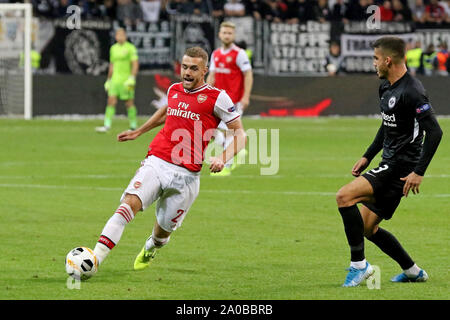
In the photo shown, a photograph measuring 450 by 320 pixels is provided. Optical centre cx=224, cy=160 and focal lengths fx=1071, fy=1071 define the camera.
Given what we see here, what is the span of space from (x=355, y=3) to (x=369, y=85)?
4.24 metres

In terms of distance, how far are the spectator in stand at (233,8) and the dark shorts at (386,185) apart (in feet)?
82.8

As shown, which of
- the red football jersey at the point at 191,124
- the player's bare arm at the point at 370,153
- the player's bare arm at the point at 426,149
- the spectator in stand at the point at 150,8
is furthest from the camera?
the spectator in stand at the point at 150,8

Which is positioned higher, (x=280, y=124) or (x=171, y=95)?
(x=171, y=95)

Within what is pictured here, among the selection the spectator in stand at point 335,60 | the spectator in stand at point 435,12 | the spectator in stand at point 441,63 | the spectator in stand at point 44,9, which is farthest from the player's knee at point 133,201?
the spectator in stand at point 435,12

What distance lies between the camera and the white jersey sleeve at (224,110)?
367 inches

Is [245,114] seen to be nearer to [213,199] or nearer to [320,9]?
[320,9]

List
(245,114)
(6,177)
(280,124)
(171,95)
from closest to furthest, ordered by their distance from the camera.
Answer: (171,95) → (6,177) → (280,124) → (245,114)

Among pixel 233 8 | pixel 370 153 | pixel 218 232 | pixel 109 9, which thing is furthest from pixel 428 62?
pixel 370 153

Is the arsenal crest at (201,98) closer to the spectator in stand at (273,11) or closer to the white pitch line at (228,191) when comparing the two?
the white pitch line at (228,191)

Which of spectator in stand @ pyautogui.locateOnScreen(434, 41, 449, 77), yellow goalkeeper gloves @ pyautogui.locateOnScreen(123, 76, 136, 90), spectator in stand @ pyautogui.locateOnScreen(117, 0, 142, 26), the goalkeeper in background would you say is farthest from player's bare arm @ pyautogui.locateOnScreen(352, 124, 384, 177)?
spectator in stand @ pyautogui.locateOnScreen(434, 41, 449, 77)

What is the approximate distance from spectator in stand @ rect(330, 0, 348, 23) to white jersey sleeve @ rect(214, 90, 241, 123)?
84.2ft

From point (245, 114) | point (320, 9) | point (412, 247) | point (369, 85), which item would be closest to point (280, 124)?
point (245, 114)
